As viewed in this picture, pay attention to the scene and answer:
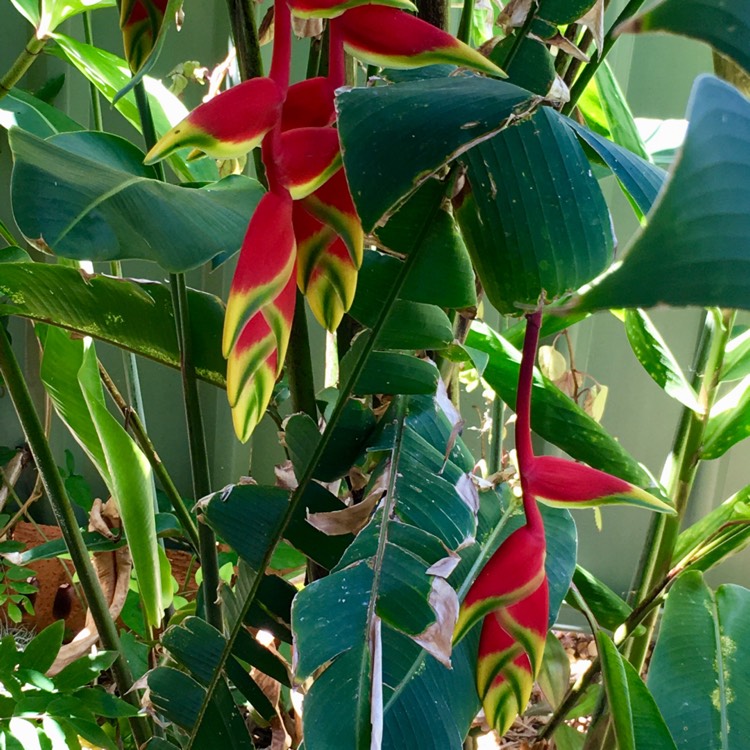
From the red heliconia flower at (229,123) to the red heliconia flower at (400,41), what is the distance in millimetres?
28

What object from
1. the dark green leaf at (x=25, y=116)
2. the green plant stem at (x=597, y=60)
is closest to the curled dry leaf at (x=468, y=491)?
the green plant stem at (x=597, y=60)

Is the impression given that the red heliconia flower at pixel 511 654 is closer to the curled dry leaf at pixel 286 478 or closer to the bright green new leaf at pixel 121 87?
the curled dry leaf at pixel 286 478

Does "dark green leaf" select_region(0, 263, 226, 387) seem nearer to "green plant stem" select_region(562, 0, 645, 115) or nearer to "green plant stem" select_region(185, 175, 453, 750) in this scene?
"green plant stem" select_region(185, 175, 453, 750)

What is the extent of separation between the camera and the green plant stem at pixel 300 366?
0.36 meters

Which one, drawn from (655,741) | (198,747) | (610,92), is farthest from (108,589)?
(610,92)

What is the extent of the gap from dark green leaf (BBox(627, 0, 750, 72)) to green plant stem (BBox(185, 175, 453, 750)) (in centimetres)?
14

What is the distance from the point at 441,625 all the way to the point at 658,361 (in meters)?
0.39

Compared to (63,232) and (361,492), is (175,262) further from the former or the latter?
(361,492)

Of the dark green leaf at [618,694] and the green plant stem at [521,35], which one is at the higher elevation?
the green plant stem at [521,35]

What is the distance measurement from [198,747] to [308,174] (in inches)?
14.4

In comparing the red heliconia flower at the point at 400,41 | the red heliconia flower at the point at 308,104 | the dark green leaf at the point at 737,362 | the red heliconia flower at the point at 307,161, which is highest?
the red heliconia flower at the point at 400,41

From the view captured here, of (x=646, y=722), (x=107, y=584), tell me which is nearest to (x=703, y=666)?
(x=646, y=722)

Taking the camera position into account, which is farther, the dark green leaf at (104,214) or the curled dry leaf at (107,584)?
the curled dry leaf at (107,584)

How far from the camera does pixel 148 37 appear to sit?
0.26 m
